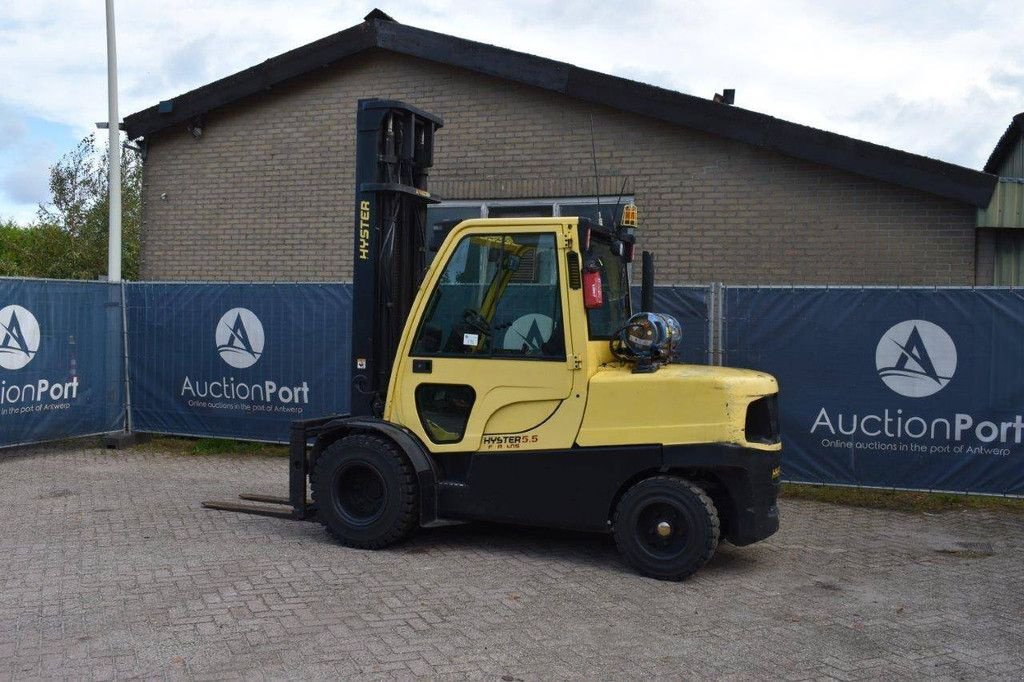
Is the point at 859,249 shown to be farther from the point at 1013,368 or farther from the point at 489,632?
the point at 489,632

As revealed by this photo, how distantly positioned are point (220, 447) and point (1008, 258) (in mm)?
9199

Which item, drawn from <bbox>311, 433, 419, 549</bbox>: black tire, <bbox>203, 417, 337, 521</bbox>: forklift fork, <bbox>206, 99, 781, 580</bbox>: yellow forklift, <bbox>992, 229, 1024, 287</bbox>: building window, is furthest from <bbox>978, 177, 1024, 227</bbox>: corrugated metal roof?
<bbox>203, 417, 337, 521</bbox>: forklift fork

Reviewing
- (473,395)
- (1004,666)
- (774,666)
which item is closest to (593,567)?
(473,395)

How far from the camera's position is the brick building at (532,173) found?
1123cm

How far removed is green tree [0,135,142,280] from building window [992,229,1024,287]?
27033 millimetres

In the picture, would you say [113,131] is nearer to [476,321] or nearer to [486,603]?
[476,321]

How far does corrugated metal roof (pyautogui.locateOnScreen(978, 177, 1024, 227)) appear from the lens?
1064 centimetres

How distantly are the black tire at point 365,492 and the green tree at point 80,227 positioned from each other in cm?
2697

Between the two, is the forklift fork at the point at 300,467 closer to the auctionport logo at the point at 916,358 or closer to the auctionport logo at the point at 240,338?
the auctionport logo at the point at 240,338

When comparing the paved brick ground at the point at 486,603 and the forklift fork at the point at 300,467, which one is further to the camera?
the forklift fork at the point at 300,467

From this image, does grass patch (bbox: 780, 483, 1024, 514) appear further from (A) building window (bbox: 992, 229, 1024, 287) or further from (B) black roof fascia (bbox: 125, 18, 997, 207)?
(B) black roof fascia (bbox: 125, 18, 997, 207)

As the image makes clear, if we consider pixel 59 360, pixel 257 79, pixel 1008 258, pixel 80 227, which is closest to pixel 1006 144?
pixel 1008 258

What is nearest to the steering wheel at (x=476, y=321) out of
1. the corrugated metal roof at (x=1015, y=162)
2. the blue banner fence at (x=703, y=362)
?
the blue banner fence at (x=703, y=362)

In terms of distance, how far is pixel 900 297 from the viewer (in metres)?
9.36
